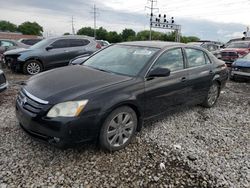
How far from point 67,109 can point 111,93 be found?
643 millimetres

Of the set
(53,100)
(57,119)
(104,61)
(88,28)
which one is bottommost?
(57,119)

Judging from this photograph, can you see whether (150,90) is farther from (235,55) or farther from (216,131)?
(235,55)

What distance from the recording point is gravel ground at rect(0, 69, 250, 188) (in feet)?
9.75

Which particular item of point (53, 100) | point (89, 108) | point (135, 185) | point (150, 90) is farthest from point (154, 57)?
point (135, 185)

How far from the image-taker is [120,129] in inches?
141

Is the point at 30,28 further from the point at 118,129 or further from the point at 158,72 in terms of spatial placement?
the point at 118,129

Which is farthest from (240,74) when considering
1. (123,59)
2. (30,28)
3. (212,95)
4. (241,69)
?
(30,28)

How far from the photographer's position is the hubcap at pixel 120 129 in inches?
136

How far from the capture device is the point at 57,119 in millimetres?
3002

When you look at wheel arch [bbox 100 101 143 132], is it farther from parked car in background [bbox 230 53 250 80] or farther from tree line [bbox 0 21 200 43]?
tree line [bbox 0 21 200 43]

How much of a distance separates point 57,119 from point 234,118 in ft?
13.1

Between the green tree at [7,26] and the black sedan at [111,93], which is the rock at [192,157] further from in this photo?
the green tree at [7,26]

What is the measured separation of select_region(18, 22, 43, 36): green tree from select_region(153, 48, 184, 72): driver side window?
8893 cm

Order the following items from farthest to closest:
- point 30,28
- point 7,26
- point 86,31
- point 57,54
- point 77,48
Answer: point 7,26
point 30,28
point 86,31
point 77,48
point 57,54
